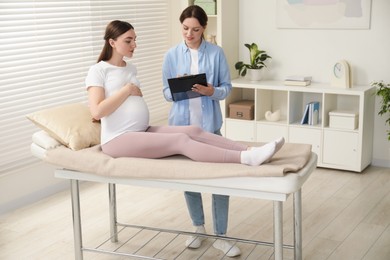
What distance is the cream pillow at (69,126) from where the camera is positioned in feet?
9.09

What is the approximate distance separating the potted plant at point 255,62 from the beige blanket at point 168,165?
2.20 meters

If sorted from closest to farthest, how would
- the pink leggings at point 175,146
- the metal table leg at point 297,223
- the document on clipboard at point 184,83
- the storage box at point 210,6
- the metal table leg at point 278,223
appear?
the metal table leg at point 278,223 → the pink leggings at point 175,146 → the metal table leg at point 297,223 → the document on clipboard at point 184,83 → the storage box at point 210,6

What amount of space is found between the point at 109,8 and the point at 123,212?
167cm

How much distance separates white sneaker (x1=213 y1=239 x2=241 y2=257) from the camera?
3064 millimetres

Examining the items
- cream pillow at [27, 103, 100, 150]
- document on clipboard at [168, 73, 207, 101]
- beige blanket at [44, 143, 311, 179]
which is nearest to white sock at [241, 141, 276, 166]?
beige blanket at [44, 143, 311, 179]

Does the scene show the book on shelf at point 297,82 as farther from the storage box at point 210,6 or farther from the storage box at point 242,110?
the storage box at point 210,6

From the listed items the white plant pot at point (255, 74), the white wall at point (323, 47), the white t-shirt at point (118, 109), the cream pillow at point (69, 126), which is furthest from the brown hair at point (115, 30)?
the white wall at point (323, 47)

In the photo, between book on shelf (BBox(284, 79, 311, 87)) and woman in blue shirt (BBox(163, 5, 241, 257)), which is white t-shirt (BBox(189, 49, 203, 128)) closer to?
woman in blue shirt (BBox(163, 5, 241, 257))

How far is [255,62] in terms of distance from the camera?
4.93 metres

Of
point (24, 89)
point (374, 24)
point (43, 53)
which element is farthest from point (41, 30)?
point (374, 24)

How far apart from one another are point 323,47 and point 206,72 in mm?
2016

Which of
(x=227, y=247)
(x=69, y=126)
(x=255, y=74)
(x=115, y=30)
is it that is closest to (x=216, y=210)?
(x=227, y=247)

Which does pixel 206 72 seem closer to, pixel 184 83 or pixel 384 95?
pixel 184 83

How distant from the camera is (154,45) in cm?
509
